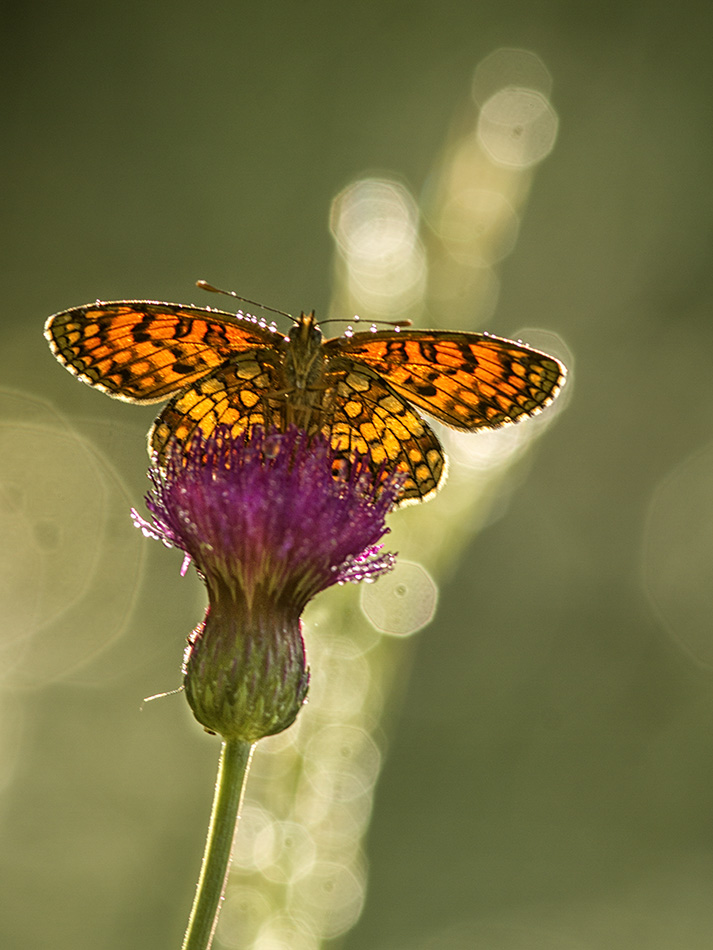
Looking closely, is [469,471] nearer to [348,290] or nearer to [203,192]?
[348,290]

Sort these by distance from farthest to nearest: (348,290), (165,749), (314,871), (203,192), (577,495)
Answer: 1. (203,192)
2. (577,495)
3. (165,749)
4. (348,290)
5. (314,871)

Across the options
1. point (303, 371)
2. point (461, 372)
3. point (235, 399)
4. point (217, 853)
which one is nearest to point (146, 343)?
point (235, 399)

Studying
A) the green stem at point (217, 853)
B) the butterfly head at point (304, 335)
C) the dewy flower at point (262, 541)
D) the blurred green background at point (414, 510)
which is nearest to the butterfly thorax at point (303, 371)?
the butterfly head at point (304, 335)

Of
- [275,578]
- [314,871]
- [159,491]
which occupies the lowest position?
[314,871]

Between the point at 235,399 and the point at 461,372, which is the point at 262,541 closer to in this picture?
the point at 235,399

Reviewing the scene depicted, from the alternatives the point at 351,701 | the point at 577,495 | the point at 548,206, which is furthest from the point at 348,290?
the point at 548,206

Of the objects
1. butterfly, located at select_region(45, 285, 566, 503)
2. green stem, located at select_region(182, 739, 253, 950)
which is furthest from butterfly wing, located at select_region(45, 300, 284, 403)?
green stem, located at select_region(182, 739, 253, 950)

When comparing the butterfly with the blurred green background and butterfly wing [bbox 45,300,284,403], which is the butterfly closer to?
butterfly wing [bbox 45,300,284,403]
